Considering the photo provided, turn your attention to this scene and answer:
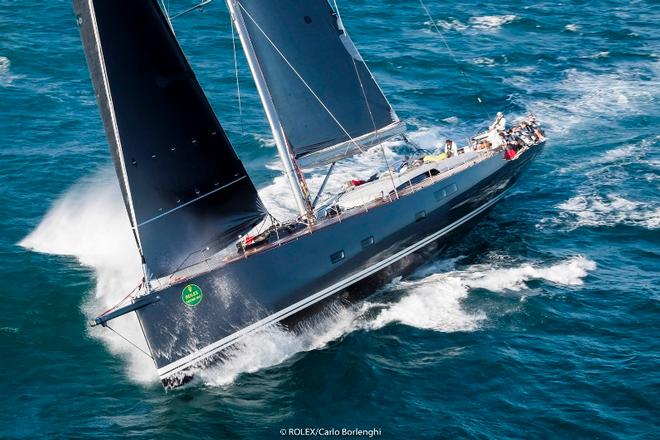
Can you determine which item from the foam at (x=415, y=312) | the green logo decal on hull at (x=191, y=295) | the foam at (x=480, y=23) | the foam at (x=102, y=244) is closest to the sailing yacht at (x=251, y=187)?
the green logo decal on hull at (x=191, y=295)

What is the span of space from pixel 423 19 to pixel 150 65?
33.2 m

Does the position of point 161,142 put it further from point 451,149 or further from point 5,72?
point 5,72

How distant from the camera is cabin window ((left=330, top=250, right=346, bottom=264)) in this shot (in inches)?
983

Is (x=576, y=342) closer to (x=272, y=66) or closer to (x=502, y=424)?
(x=502, y=424)

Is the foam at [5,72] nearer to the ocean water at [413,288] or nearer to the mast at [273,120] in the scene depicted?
the ocean water at [413,288]

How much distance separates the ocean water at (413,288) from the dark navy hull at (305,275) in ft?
2.27

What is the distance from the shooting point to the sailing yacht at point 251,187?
2128cm

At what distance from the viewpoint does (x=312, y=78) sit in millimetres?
26422

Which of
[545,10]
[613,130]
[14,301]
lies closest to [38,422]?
[14,301]

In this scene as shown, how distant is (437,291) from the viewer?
26.6 meters

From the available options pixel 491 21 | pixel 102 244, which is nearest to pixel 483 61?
pixel 491 21

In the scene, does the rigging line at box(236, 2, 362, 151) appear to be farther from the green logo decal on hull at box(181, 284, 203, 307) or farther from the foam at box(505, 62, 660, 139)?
the foam at box(505, 62, 660, 139)

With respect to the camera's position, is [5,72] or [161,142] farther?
[5,72]

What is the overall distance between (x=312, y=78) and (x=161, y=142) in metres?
6.55
